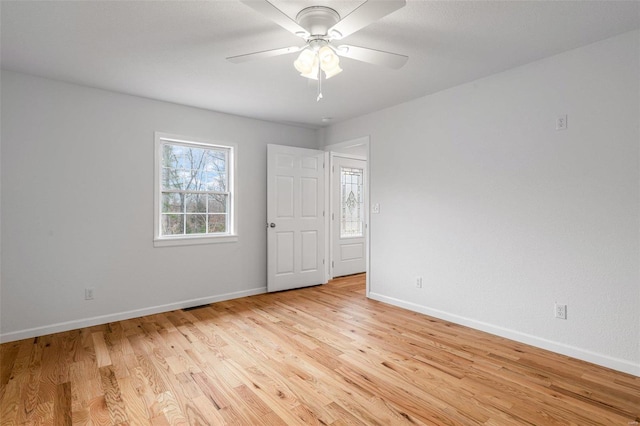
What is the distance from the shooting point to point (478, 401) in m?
2.06

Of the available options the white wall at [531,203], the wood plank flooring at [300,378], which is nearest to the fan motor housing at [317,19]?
the white wall at [531,203]

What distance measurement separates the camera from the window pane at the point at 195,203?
4.20 m

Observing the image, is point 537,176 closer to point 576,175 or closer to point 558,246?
point 576,175

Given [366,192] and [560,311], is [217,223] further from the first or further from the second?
[560,311]

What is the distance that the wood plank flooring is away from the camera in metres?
1.93

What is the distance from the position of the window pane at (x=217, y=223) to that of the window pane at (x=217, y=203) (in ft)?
0.22

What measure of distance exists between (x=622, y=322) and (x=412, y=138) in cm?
250

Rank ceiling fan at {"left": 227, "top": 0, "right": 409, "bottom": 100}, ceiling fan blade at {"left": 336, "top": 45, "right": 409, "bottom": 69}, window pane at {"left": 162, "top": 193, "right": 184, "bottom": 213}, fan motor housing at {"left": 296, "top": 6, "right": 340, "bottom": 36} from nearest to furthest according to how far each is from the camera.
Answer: ceiling fan at {"left": 227, "top": 0, "right": 409, "bottom": 100}, fan motor housing at {"left": 296, "top": 6, "right": 340, "bottom": 36}, ceiling fan blade at {"left": 336, "top": 45, "right": 409, "bottom": 69}, window pane at {"left": 162, "top": 193, "right": 184, "bottom": 213}

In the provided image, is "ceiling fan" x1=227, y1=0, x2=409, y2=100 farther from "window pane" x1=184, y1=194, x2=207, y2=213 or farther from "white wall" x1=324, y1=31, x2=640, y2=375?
"window pane" x1=184, y1=194, x2=207, y2=213

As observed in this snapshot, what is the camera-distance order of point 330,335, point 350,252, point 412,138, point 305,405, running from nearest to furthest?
point 305,405 → point 330,335 → point 412,138 → point 350,252

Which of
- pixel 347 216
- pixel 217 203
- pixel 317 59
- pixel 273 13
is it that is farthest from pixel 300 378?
pixel 347 216

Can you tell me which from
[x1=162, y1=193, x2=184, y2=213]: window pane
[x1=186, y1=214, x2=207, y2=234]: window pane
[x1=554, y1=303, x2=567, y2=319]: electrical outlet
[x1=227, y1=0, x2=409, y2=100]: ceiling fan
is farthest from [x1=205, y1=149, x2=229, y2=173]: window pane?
[x1=554, y1=303, x2=567, y2=319]: electrical outlet

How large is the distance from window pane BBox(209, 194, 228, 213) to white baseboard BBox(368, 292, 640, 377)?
2599 mm

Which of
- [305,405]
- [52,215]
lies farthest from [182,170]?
[305,405]
